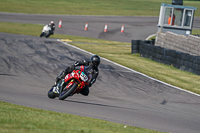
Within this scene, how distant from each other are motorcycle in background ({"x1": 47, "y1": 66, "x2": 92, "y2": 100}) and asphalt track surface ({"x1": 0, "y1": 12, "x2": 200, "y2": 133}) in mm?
290

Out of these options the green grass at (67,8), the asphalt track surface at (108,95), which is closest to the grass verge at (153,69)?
the asphalt track surface at (108,95)

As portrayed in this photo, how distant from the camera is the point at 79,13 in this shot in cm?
4212

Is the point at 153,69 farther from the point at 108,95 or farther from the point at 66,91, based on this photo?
the point at 66,91

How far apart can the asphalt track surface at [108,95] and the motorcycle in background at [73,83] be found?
29cm

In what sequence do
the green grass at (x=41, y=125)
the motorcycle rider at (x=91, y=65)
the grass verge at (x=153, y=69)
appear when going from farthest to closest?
the grass verge at (x=153, y=69) < the motorcycle rider at (x=91, y=65) < the green grass at (x=41, y=125)

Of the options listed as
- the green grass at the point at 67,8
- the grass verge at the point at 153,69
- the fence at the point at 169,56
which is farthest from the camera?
the green grass at the point at 67,8

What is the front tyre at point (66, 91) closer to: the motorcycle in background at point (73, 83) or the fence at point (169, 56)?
the motorcycle in background at point (73, 83)

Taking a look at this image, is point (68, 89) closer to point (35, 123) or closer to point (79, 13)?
point (35, 123)

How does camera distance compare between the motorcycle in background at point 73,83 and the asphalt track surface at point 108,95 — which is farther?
the motorcycle in background at point 73,83

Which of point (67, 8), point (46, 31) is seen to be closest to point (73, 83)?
point (46, 31)

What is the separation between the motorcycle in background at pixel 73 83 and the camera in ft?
28.6

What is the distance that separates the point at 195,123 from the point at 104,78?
17.4ft


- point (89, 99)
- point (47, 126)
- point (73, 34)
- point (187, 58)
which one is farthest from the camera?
point (73, 34)

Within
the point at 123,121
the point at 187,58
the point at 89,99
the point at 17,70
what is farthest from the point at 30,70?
the point at 187,58
